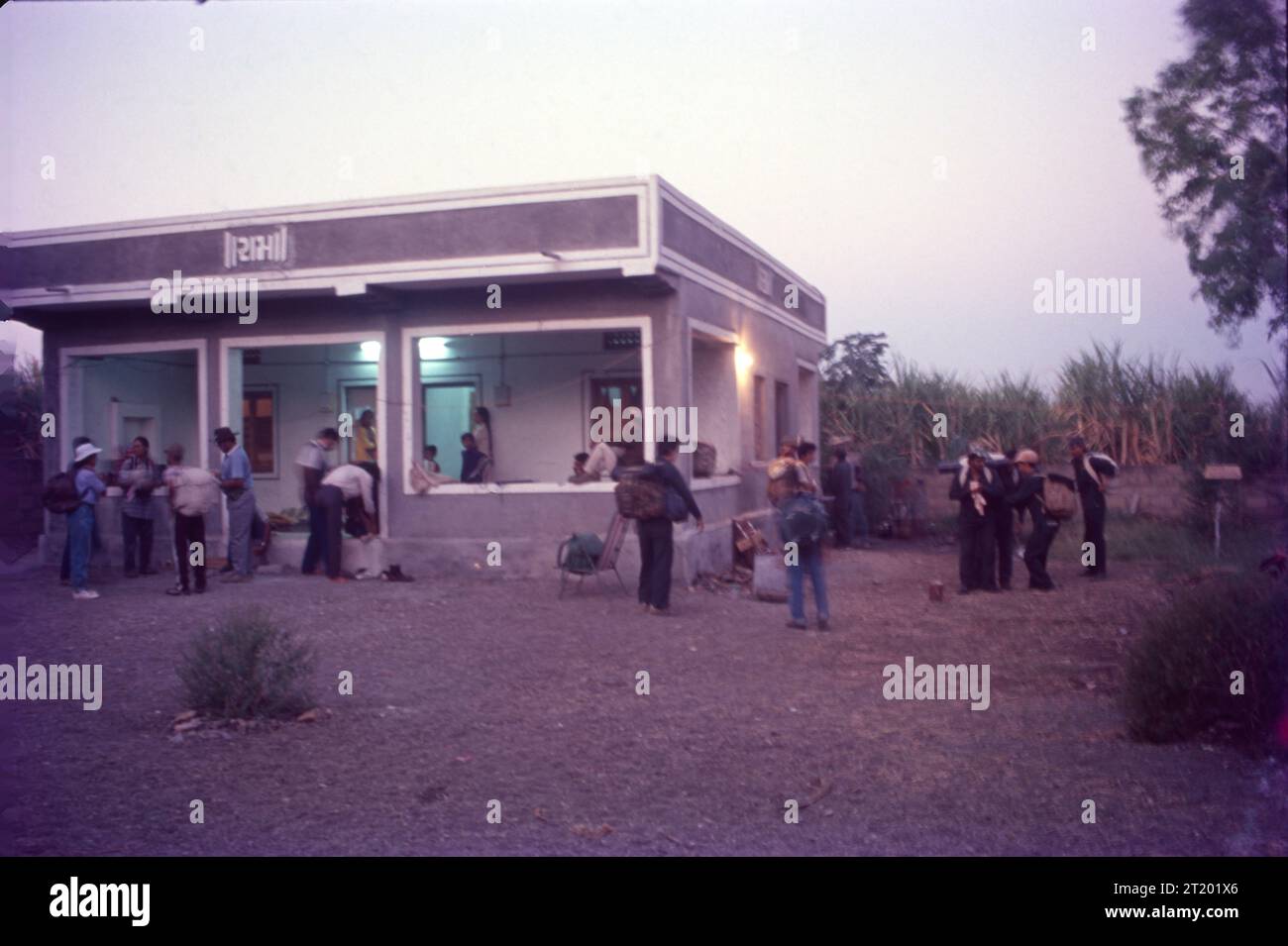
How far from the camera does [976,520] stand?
1330 centimetres

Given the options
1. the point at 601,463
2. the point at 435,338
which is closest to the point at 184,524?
the point at 435,338

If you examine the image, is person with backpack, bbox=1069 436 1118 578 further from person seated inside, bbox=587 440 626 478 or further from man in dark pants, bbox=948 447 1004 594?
person seated inside, bbox=587 440 626 478

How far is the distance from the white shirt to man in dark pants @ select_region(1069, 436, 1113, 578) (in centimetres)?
876

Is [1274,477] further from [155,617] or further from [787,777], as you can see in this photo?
[155,617]

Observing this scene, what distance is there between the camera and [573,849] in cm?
515

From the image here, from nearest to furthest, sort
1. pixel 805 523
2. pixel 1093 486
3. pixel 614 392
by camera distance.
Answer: pixel 805 523
pixel 1093 486
pixel 614 392

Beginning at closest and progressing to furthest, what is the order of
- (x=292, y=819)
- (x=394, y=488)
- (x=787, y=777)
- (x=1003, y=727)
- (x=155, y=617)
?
(x=292, y=819) < (x=787, y=777) < (x=1003, y=727) < (x=155, y=617) < (x=394, y=488)

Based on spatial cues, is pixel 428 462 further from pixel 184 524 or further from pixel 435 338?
pixel 184 524

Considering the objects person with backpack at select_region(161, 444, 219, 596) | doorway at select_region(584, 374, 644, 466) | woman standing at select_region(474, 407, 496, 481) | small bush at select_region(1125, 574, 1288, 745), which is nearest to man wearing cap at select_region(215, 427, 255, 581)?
person with backpack at select_region(161, 444, 219, 596)

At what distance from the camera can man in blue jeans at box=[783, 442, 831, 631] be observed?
10.6m

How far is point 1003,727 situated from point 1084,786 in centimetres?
136

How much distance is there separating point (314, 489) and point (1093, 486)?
9672 mm

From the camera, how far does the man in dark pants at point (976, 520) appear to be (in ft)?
43.3
